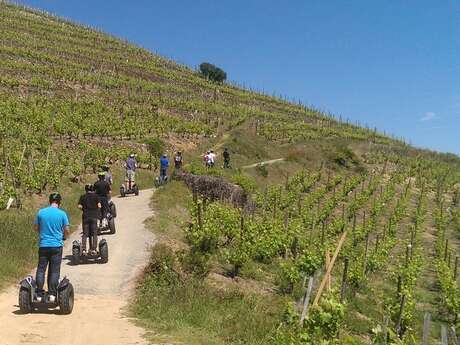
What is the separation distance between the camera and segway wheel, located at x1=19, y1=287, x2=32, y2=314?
8461mm

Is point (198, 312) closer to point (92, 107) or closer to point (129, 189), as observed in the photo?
point (129, 189)

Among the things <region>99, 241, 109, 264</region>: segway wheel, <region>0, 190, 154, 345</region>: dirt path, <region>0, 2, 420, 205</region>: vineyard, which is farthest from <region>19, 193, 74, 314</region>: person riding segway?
<region>0, 2, 420, 205</region>: vineyard

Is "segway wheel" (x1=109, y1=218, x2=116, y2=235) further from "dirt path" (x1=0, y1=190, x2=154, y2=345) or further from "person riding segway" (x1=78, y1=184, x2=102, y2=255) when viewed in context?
"person riding segway" (x1=78, y1=184, x2=102, y2=255)

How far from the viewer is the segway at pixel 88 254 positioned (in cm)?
1185

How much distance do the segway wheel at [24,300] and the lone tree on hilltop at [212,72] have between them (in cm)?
7579

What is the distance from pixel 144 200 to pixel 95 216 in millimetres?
9223

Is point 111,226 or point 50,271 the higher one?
point 111,226

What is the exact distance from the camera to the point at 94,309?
30.4ft

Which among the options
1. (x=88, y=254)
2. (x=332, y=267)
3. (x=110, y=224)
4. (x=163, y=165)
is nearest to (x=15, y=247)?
(x=88, y=254)

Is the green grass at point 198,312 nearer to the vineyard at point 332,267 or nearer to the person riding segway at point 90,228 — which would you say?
the vineyard at point 332,267

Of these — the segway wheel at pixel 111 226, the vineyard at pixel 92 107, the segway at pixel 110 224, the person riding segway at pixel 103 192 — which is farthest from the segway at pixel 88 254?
the vineyard at pixel 92 107

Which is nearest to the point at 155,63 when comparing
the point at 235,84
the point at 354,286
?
the point at 235,84

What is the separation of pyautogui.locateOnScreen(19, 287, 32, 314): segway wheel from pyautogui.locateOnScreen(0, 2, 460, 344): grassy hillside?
184cm

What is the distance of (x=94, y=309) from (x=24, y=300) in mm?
1288
